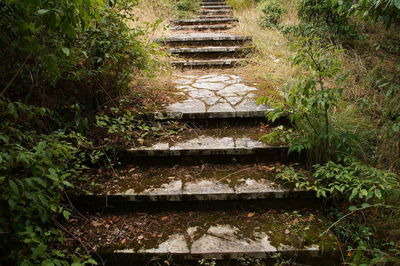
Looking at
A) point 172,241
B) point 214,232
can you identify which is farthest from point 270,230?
point 172,241

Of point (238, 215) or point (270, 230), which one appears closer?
point (270, 230)

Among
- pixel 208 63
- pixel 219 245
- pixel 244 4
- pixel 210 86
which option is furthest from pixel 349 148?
pixel 244 4

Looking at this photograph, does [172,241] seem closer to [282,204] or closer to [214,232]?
[214,232]

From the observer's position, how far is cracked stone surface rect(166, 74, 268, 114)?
3.02 metres

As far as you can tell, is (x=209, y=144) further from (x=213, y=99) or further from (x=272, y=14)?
(x=272, y=14)

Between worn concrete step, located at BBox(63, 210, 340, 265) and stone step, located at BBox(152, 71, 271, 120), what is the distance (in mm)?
1152

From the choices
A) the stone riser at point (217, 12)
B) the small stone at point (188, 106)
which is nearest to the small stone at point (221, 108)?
the small stone at point (188, 106)

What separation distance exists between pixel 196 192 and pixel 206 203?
0.13 m

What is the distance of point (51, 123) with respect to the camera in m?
2.39

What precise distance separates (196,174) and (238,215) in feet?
1.75

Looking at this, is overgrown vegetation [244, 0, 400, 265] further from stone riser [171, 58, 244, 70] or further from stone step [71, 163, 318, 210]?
stone riser [171, 58, 244, 70]

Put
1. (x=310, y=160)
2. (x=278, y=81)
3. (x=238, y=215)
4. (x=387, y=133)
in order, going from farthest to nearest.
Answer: (x=278, y=81) → (x=387, y=133) → (x=310, y=160) → (x=238, y=215)

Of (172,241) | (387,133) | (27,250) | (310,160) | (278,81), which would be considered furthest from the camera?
(278,81)

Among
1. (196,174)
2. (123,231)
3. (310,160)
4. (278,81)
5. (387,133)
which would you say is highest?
(278,81)
